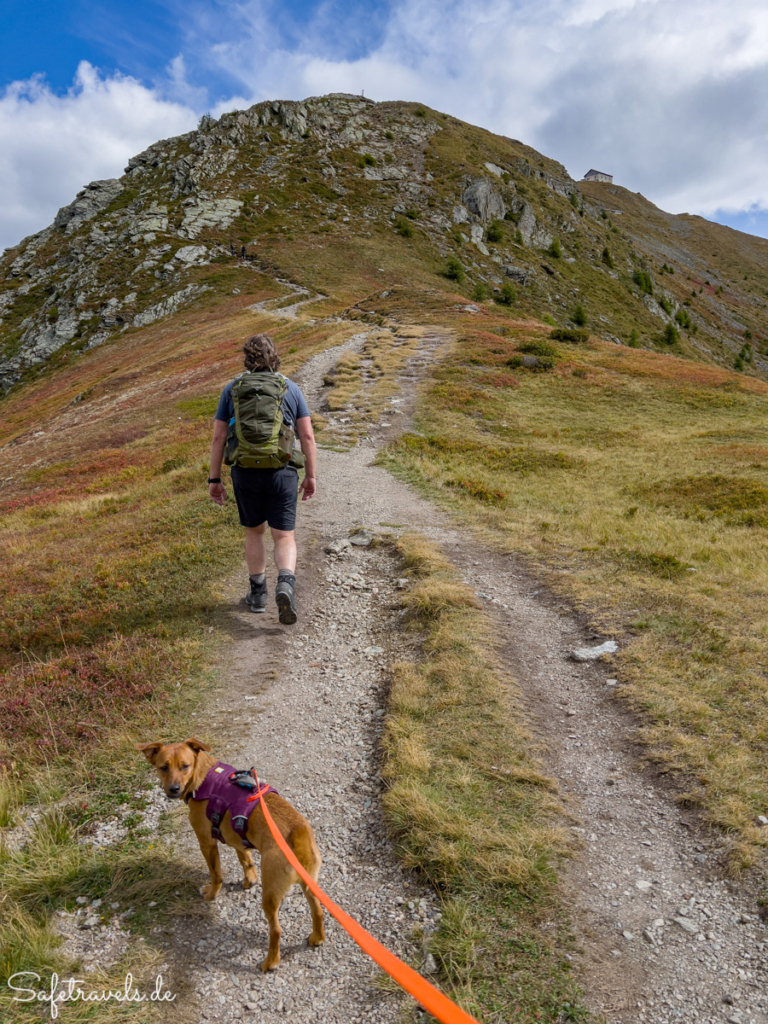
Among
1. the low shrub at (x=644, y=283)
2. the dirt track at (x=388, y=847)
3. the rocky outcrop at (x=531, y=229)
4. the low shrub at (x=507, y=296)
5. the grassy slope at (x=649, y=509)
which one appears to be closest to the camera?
the dirt track at (x=388, y=847)

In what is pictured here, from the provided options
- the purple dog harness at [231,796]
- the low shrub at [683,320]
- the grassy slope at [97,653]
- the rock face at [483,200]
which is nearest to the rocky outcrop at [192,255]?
the rock face at [483,200]

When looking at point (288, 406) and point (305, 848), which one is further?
point (288, 406)

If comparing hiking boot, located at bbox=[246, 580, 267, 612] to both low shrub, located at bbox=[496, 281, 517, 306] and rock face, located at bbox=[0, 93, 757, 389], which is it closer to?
rock face, located at bbox=[0, 93, 757, 389]

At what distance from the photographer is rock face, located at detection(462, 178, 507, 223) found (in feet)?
267

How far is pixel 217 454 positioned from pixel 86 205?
95.3 meters

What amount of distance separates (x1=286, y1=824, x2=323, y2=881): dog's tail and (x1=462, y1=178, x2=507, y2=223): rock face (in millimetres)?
91795

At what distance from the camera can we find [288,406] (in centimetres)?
619

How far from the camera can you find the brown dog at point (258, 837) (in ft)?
9.55

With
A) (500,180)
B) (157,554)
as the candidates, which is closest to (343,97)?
(500,180)

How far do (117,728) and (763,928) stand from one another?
16.5 ft

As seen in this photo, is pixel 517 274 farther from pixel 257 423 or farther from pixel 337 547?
pixel 257 423

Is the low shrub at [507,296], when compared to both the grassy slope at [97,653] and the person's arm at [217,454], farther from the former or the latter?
the person's arm at [217,454]

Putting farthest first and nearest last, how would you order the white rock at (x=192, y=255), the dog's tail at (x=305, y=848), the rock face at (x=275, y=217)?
the white rock at (x=192, y=255) < the rock face at (x=275, y=217) < the dog's tail at (x=305, y=848)

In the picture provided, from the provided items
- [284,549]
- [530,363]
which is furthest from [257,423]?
[530,363]
